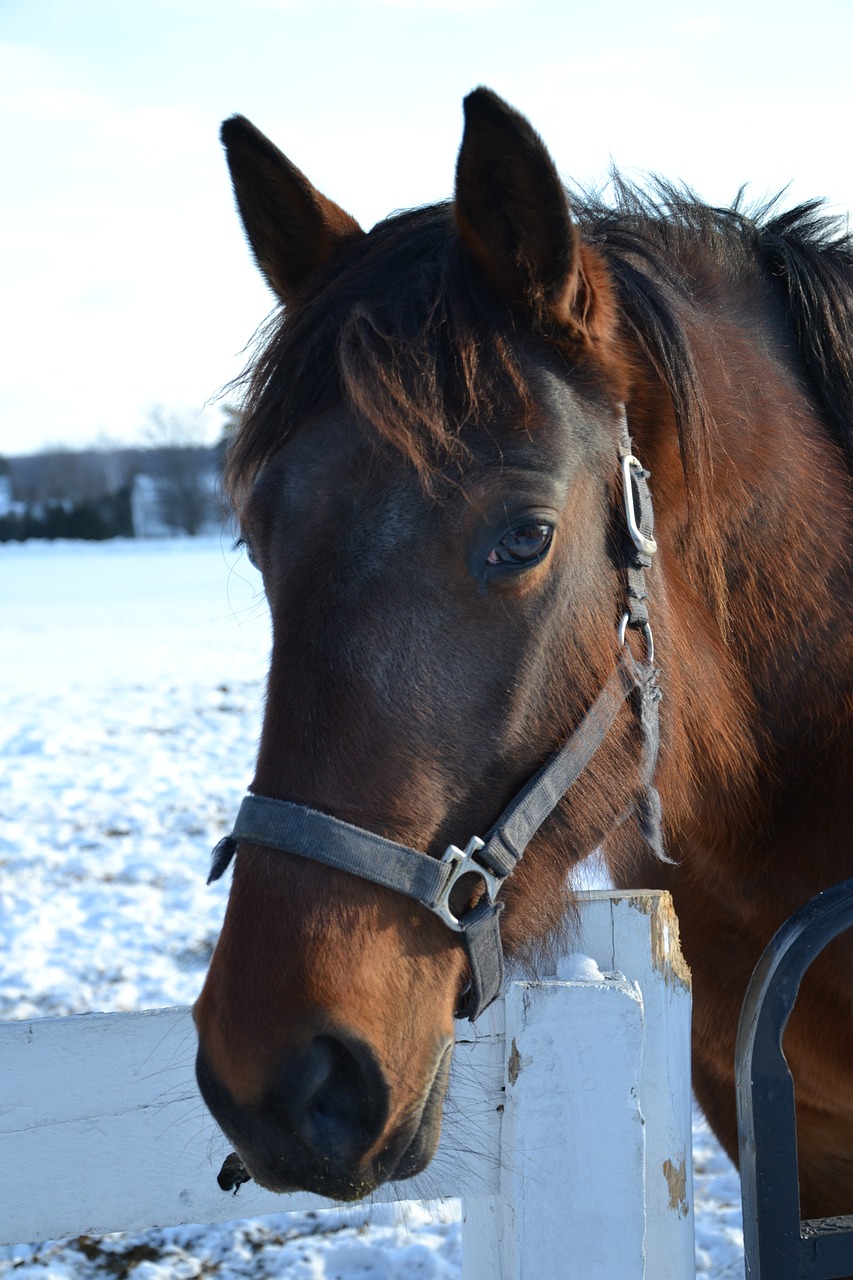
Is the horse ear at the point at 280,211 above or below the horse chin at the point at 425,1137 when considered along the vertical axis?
above

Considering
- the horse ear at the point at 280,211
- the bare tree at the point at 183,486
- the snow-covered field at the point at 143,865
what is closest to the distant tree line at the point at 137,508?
the bare tree at the point at 183,486

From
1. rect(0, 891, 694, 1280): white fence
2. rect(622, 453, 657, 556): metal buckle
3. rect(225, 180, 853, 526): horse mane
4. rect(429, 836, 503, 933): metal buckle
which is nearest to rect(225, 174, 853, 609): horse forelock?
rect(225, 180, 853, 526): horse mane

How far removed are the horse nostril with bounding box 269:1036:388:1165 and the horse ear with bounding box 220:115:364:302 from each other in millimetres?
1347

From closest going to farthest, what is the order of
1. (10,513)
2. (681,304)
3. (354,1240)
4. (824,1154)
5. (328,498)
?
(328,498), (681,304), (824,1154), (354,1240), (10,513)

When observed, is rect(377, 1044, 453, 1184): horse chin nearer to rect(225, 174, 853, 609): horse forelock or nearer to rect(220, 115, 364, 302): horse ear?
rect(225, 174, 853, 609): horse forelock

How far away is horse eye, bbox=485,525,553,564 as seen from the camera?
58.9 inches

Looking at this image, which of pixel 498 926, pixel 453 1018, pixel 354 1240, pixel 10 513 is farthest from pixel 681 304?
pixel 10 513

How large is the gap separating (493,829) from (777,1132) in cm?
52

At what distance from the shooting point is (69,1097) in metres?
1.55

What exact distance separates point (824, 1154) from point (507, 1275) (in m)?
1.08

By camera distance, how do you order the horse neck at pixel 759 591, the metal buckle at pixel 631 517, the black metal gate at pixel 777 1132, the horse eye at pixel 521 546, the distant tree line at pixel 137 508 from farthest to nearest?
the distant tree line at pixel 137 508, the horse neck at pixel 759 591, the metal buckle at pixel 631 517, the horse eye at pixel 521 546, the black metal gate at pixel 777 1132

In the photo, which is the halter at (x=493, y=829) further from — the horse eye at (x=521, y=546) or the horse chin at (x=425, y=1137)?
the horse eye at (x=521, y=546)

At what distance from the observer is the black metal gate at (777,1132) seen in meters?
1.24

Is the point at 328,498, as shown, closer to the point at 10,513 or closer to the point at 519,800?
the point at 519,800
